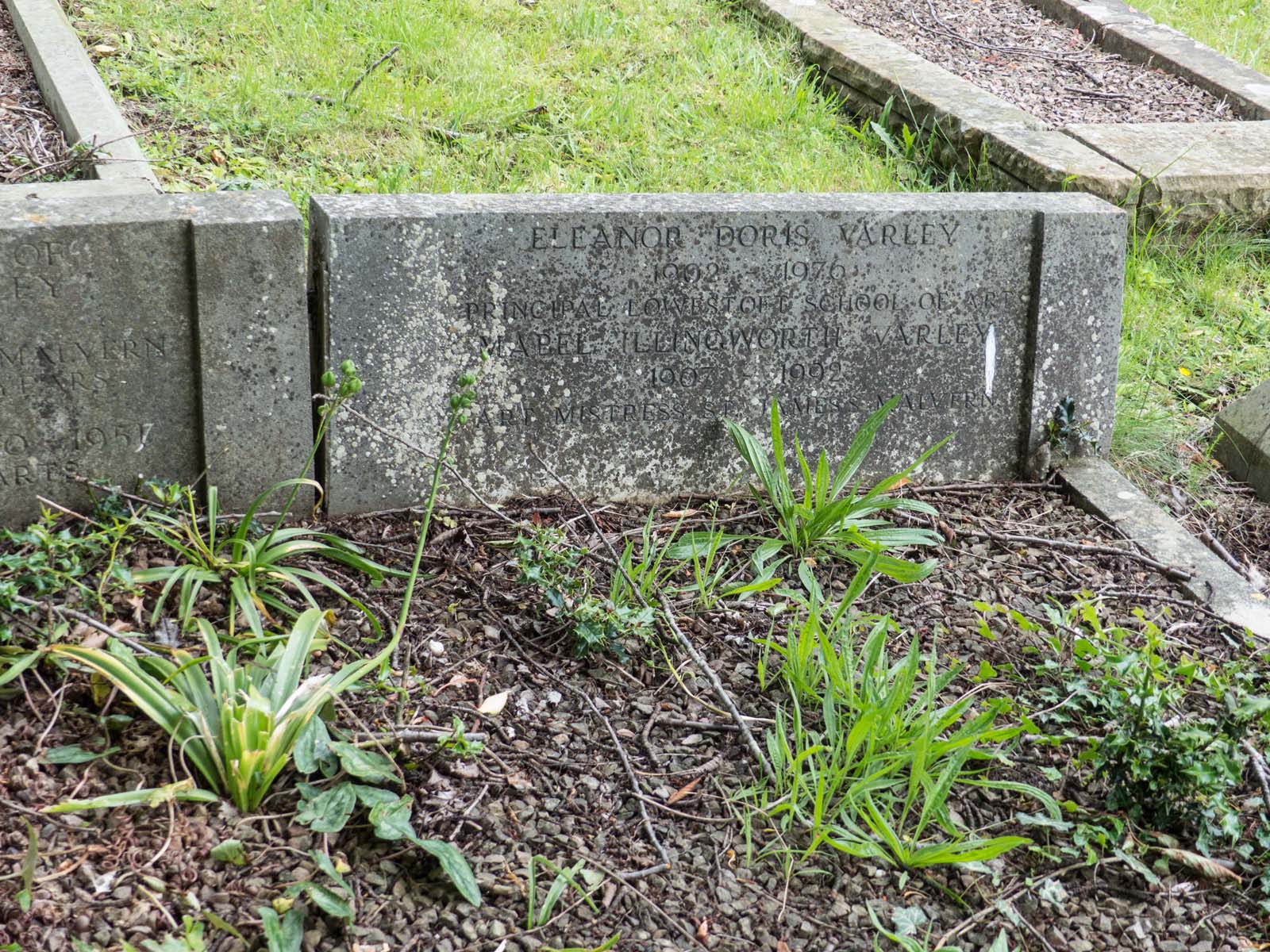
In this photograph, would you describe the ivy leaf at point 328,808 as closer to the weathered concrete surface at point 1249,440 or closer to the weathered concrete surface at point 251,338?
the weathered concrete surface at point 251,338

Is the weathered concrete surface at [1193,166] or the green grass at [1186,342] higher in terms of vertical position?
the weathered concrete surface at [1193,166]

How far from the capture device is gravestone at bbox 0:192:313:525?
280 cm

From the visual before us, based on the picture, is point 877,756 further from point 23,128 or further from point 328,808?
point 23,128

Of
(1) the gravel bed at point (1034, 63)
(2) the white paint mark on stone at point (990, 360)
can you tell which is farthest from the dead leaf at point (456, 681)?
(1) the gravel bed at point (1034, 63)

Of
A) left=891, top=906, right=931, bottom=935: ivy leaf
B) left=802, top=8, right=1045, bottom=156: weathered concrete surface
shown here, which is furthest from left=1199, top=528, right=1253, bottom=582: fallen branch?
left=802, top=8, right=1045, bottom=156: weathered concrete surface

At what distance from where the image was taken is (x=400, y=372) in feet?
10.3

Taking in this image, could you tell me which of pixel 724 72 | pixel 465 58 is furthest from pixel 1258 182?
pixel 465 58

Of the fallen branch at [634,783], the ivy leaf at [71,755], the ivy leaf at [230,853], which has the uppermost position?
the ivy leaf at [71,755]

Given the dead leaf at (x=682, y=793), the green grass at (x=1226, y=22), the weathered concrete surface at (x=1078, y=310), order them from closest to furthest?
the dead leaf at (x=682, y=793), the weathered concrete surface at (x=1078, y=310), the green grass at (x=1226, y=22)

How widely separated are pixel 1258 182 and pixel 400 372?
3655 millimetres

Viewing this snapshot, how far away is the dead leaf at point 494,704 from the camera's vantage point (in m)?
2.63

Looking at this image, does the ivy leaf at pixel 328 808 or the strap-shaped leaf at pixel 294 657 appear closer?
the ivy leaf at pixel 328 808

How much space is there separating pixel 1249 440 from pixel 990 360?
102cm

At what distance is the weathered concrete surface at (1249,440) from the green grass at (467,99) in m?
1.64
